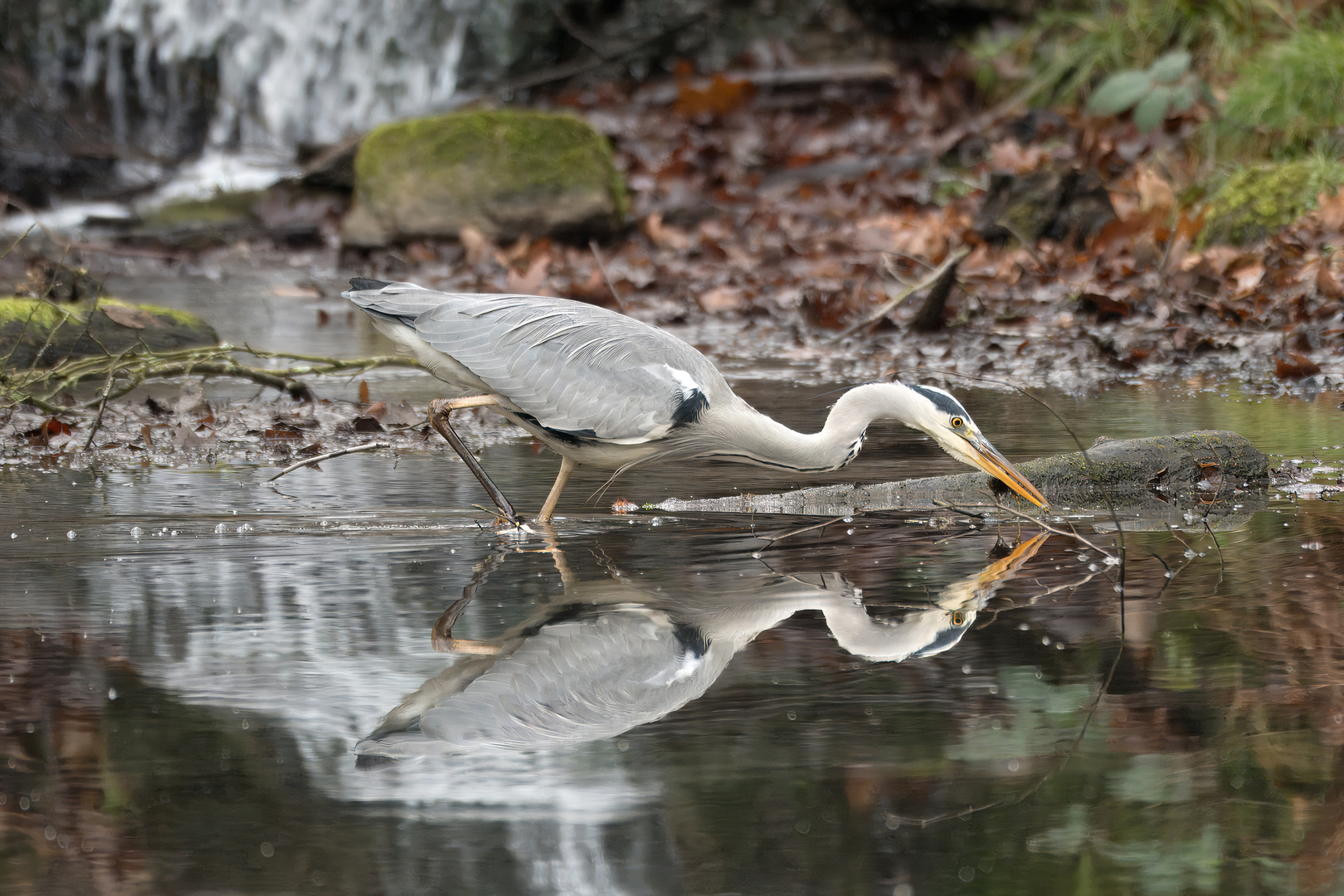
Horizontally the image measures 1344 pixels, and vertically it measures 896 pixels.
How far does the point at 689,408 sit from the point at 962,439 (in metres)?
0.89

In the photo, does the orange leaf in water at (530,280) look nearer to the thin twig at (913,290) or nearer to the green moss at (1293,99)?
the thin twig at (913,290)

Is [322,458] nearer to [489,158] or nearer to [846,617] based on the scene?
[846,617]

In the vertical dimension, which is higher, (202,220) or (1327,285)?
(1327,285)

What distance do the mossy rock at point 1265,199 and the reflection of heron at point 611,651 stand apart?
7289 millimetres

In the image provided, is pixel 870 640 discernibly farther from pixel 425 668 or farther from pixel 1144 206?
pixel 1144 206

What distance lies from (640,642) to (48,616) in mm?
1522

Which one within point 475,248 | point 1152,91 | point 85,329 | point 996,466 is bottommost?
point 475,248

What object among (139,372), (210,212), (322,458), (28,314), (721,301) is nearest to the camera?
(322,458)

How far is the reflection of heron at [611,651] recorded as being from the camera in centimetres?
298

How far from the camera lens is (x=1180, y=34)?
15148mm

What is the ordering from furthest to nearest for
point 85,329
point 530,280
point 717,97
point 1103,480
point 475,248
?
point 717,97 → point 475,248 → point 530,280 → point 85,329 → point 1103,480

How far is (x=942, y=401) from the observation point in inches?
188

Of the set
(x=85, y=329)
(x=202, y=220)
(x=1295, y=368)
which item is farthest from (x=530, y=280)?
(x=202, y=220)

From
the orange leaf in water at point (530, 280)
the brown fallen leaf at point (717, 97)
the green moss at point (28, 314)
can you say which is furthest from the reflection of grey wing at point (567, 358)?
the brown fallen leaf at point (717, 97)
